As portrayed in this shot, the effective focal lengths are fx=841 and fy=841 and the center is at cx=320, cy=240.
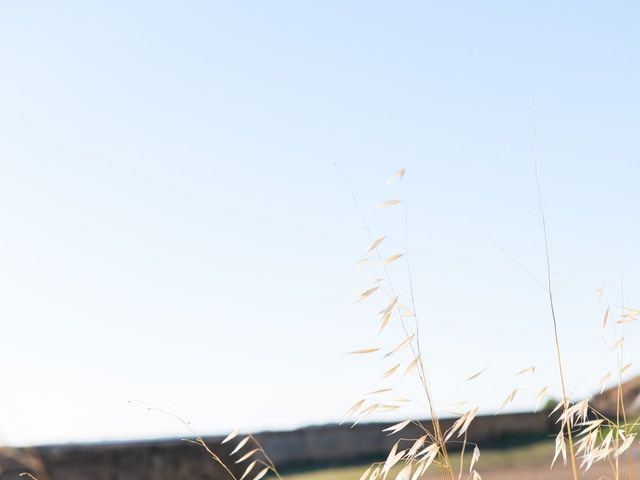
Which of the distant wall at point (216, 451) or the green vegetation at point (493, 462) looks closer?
the distant wall at point (216, 451)

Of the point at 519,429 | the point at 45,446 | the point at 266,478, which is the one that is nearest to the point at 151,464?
the point at 45,446

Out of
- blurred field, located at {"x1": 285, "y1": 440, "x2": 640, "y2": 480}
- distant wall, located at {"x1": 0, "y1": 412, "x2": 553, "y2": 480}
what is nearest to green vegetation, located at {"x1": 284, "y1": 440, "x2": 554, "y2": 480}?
blurred field, located at {"x1": 285, "y1": 440, "x2": 640, "y2": 480}

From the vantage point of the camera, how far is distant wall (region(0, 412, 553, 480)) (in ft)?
12.8

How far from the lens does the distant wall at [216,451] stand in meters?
3.90

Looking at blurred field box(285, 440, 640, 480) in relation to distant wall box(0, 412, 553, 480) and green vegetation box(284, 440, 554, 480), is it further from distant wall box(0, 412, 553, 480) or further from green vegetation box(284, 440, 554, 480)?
distant wall box(0, 412, 553, 480)

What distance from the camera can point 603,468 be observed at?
13.1 ft

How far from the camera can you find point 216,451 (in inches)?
165

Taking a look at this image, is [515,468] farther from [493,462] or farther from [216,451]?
[216,451]

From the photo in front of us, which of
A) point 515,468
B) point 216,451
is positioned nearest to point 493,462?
point 515,468

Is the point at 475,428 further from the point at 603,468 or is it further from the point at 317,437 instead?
the point at 603,468

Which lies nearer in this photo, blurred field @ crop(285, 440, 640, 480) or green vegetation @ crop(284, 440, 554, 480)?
blurred field @ crop(285, 440, 640, 480)

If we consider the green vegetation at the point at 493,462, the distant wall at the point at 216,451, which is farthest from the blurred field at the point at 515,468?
the distant wall at the point at 216,451

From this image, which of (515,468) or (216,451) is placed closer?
(216,451)

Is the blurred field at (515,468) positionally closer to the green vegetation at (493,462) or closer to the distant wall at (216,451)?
the green vegetation at (493,462)
